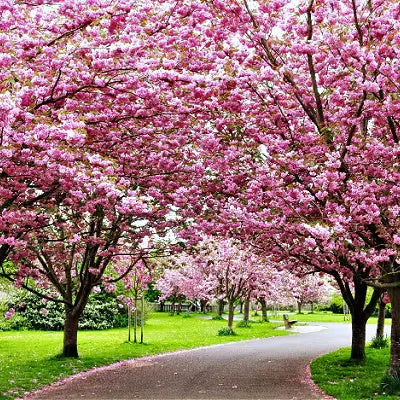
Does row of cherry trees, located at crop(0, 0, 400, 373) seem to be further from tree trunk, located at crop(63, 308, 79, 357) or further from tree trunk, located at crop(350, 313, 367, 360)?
tree trunk, located at crop(63, 308, 79, 357)

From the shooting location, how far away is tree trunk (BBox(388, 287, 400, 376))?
10.7 metres

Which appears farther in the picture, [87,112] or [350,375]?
[350,375]

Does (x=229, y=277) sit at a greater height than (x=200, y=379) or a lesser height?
greater

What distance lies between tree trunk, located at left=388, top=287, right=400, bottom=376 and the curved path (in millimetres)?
1759

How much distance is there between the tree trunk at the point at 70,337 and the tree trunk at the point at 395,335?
10228 millimetres

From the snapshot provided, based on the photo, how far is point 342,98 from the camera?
9695mm

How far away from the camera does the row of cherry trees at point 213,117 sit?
312 inches

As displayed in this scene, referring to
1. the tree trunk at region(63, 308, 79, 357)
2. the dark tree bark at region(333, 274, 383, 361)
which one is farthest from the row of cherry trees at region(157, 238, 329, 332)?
the tree trunk at region(63, 308, 79, 357)

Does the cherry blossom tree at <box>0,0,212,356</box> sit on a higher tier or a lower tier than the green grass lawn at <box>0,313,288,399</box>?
higher

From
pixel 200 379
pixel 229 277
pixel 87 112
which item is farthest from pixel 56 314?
pixel 87 112

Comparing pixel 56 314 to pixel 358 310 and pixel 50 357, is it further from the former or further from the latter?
pixel 358 310

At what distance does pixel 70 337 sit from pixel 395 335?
412 inches

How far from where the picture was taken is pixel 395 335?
10984 mm

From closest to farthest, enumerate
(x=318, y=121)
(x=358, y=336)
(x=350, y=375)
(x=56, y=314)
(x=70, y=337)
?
(x=318, y=121), (x=350, y=375), (x=358, y=336), (x=70, y=337), (x=56, y=314)
